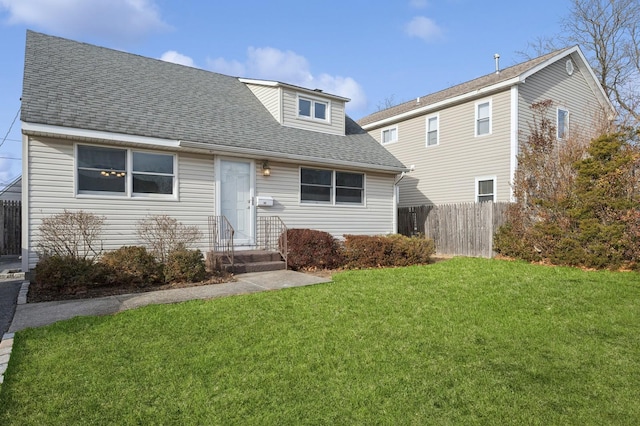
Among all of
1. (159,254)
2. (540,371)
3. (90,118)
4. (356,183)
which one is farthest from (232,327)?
(356,183)

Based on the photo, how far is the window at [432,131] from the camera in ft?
52.6

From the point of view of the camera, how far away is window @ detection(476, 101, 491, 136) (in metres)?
14.1

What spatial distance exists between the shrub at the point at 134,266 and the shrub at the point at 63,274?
353 millimetres

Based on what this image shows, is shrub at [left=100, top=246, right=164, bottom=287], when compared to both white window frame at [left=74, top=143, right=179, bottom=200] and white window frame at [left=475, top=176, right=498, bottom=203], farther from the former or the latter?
white window frame at [left=475, top=176, right=498, bottom=203]

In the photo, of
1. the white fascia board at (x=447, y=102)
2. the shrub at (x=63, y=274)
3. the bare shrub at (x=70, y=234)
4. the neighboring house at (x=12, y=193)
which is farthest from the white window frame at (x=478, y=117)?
the neighboring house at (x=12, y=193)

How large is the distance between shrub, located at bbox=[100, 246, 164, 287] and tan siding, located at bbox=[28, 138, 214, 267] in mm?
1316

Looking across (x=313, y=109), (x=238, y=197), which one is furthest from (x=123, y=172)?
(x=313, y=109)

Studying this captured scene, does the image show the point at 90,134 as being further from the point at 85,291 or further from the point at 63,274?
the point at 85,291

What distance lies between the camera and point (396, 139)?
1775cm

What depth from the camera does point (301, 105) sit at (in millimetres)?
12461

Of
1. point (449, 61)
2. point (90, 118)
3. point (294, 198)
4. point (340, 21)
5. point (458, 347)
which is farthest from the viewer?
point (449, 61)

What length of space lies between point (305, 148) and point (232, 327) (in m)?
7.48

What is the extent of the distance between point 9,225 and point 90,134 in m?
8.24

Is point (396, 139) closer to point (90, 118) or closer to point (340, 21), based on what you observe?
point (340, 21)
